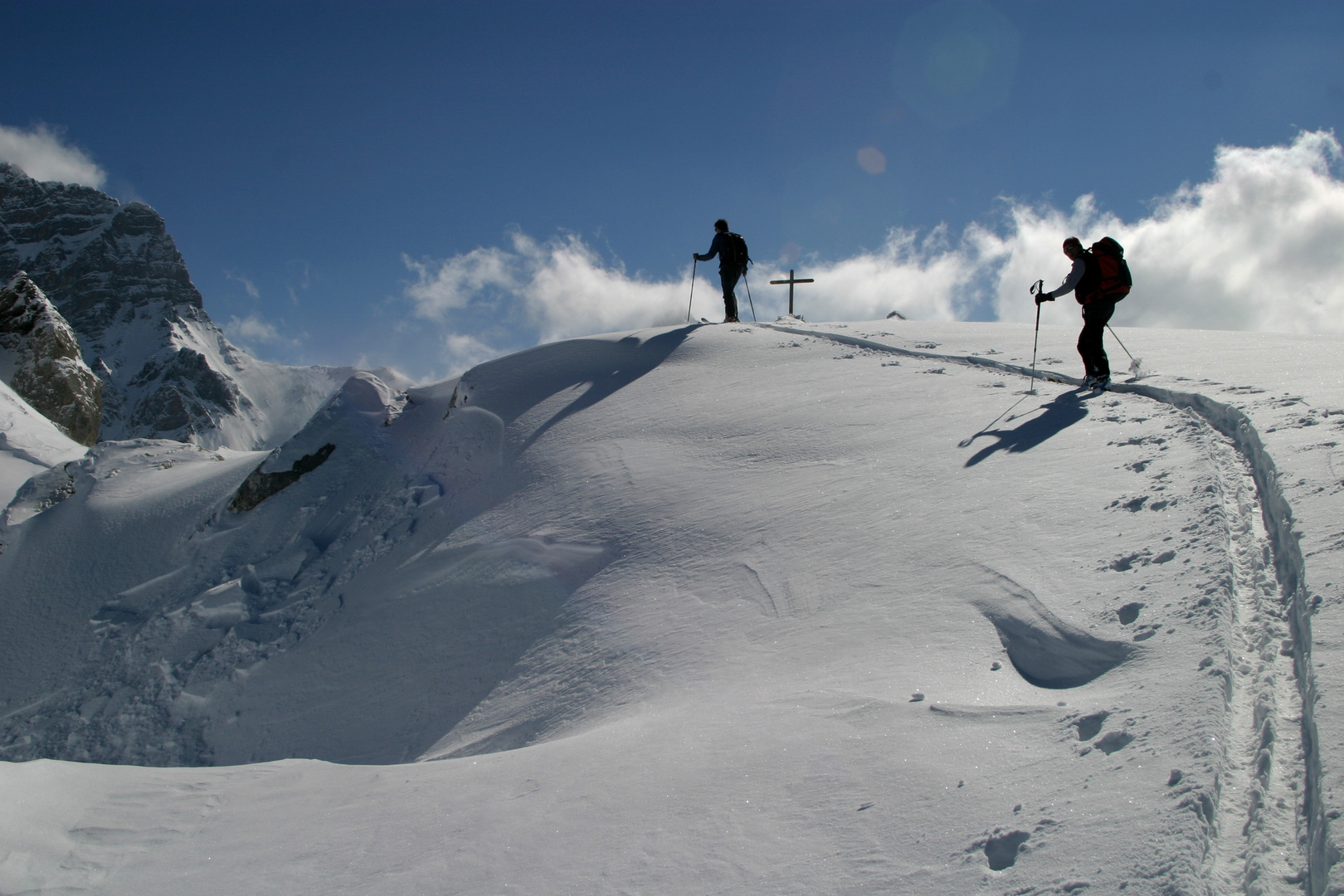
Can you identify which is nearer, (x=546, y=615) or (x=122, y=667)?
(x=546, y=615)

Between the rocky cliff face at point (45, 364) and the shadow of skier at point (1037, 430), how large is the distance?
1401 inches

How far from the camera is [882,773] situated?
2602 millimetres

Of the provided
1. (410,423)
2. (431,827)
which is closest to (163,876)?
(431,827)

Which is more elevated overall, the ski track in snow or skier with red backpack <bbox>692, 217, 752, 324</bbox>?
skier with red backpack <bbox>692, 217, 752, 324</bbox>

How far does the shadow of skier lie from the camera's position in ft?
17.9

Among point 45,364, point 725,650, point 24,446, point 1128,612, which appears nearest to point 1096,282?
point 1128,612

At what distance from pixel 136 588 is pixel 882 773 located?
28.5 ft

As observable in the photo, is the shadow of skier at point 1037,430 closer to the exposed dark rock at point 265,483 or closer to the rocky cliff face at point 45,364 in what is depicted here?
the exposed dark rock at point 265,483

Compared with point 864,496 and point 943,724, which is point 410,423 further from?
→ point 943,724

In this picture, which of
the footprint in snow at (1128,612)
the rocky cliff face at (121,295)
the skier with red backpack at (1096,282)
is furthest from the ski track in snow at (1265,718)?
the rocky cliff face at (121,295)

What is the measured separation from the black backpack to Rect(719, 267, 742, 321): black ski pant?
109mm

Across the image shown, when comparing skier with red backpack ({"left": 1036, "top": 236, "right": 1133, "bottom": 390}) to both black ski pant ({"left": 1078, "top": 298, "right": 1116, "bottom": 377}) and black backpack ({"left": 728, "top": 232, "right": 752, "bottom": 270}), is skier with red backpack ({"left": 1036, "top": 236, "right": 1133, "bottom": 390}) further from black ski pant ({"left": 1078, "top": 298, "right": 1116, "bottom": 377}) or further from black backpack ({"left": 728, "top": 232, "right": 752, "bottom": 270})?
black backpack ({"left": 728, "top": 232, "right": 752, "bottom": 270})

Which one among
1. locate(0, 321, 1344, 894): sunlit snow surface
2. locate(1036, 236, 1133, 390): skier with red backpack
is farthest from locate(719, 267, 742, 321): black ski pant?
locate(1036, 236, 1133, 390): skier with red backpack

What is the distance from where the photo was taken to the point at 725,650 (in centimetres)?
402
